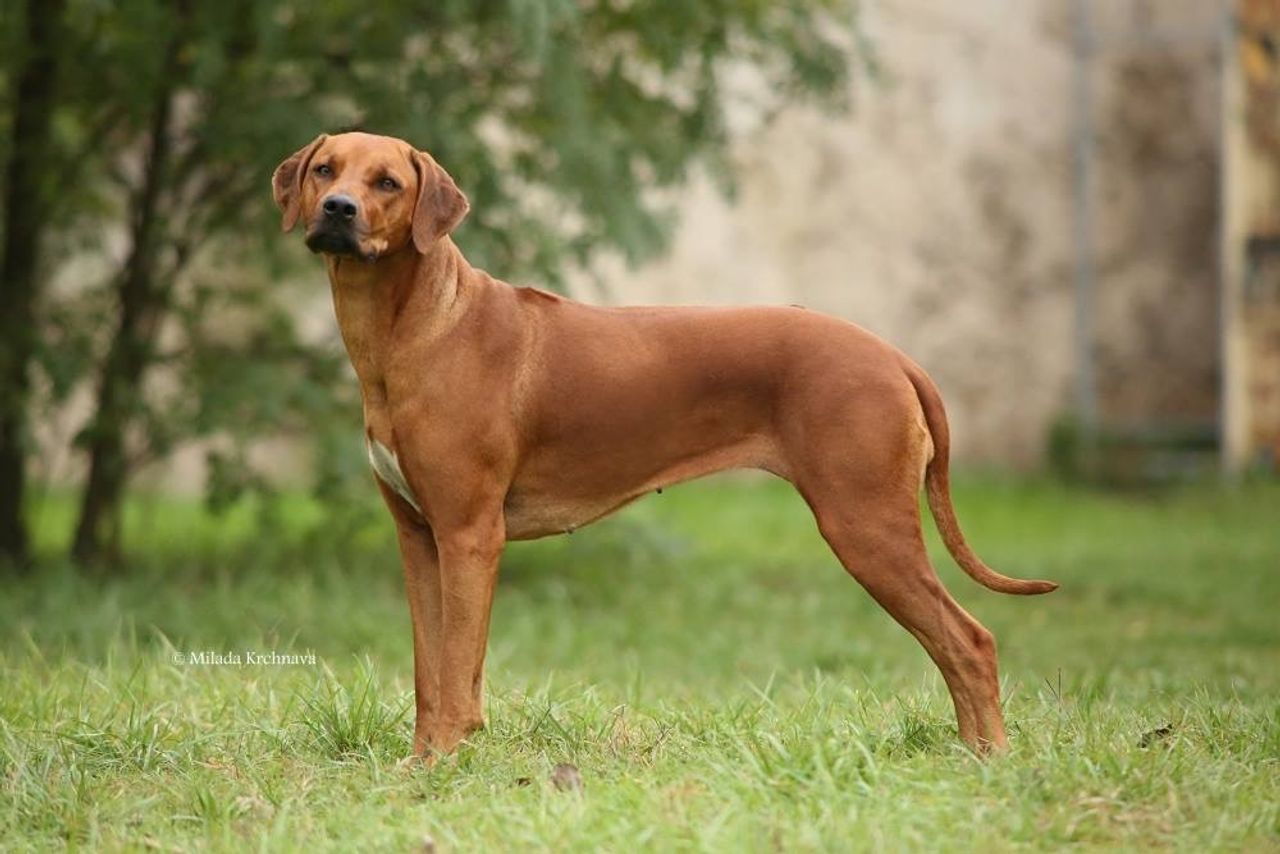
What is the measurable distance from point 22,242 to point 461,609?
5.10 m

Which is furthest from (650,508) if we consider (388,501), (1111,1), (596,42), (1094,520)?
(388,501)

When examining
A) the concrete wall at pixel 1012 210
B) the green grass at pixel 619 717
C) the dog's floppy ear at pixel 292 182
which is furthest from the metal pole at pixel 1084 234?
the dog's floppy ear at pixel 292 182

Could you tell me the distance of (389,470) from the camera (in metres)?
4.49

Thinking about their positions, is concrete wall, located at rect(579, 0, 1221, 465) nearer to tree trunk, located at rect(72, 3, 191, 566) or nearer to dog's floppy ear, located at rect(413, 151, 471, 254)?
tree trunk, located at rect(72, 3, 191, 566)

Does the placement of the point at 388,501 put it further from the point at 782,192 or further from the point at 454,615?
the point at 782,192

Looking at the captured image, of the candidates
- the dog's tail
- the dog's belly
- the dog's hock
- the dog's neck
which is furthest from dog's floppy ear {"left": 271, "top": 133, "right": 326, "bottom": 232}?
the dog's tail

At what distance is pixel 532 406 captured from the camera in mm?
4484

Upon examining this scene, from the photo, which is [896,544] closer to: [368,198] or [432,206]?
[432,206]

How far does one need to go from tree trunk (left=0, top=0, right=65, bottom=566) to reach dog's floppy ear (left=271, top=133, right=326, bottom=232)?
4080mm

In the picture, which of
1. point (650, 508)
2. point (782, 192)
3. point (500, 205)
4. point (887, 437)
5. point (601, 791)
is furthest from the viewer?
point (782, 192)

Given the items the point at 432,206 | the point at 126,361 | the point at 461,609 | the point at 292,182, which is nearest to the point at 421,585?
the point at 461,609

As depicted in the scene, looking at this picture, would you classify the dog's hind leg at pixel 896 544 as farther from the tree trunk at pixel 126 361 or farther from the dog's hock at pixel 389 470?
the tree trunk at pixel 126 361

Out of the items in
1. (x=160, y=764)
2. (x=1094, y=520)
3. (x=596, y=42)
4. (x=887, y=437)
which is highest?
(x=596, y=42)

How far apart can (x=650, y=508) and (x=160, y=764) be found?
7.07 m
